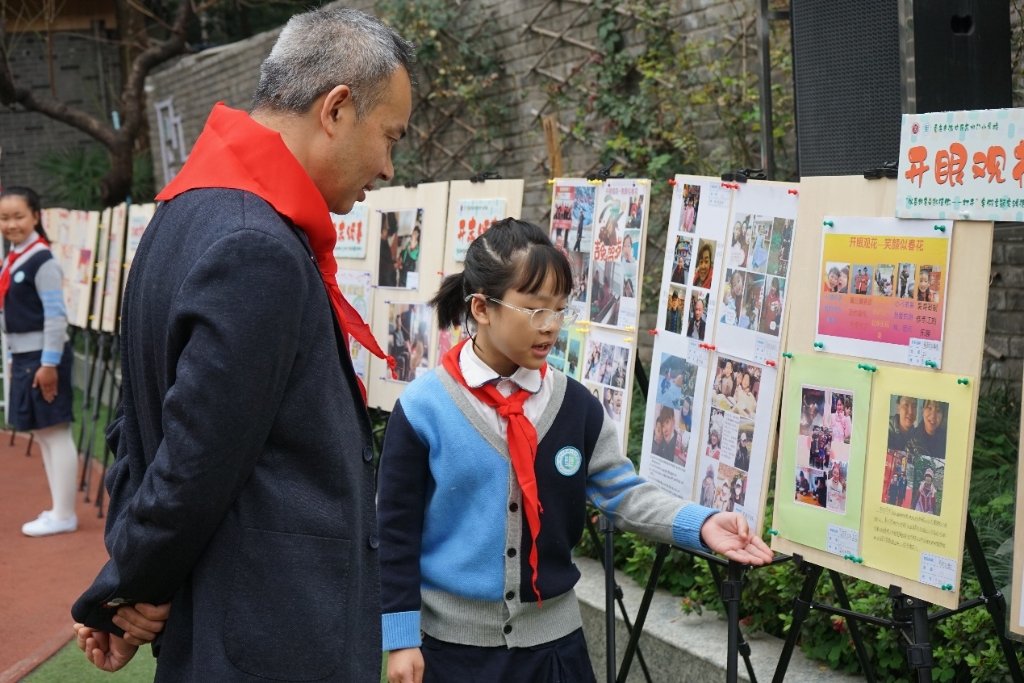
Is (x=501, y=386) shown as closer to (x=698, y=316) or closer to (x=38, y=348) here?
(x=698, y=316)

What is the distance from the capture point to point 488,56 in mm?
8852

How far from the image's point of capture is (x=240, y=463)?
1648mm

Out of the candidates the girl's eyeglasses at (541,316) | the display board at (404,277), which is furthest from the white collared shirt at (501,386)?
the display board at (404,277)

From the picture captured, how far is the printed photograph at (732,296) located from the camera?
3203 millimetres

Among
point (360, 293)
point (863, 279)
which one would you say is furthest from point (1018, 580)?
point (360, 293)

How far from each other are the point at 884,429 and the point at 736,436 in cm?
55

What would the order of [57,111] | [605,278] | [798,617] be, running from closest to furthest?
[798,617] < [605,278] < [57,111]

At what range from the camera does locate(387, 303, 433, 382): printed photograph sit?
4.89 meters

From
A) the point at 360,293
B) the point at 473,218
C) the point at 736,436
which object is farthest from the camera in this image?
the point at 360,293

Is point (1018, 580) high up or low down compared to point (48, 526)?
up

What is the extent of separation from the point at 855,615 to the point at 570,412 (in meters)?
0.87

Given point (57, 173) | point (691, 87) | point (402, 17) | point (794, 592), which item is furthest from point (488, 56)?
point (57, 173)

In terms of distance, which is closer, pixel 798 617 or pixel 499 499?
pixel 499 499

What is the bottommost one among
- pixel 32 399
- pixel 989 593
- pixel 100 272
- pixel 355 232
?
pixel 32 399
